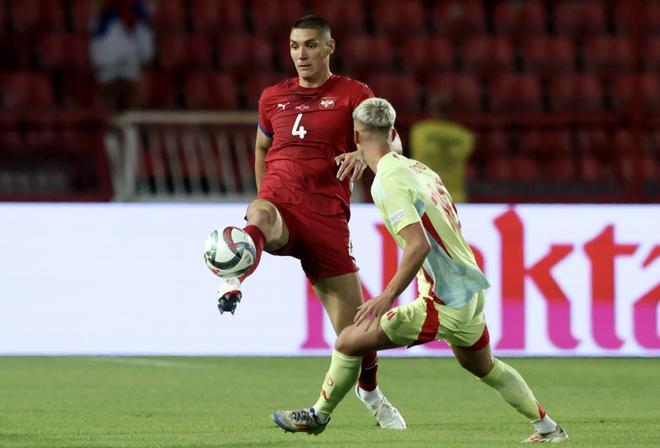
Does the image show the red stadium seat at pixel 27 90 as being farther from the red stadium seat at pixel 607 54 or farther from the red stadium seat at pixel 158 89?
the red stadium seat at pixel 607 54

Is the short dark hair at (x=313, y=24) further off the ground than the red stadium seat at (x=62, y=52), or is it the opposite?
the short dark hair at (x=313, y=24)

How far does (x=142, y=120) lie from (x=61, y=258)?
7.03 feet

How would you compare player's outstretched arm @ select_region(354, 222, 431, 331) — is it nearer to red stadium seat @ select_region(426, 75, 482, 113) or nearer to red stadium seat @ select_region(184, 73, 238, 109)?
red stadium seat @ select_region(184, 73, 238, 109)

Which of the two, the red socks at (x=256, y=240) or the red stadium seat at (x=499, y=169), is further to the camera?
the red stadium seat at (x=499, y=169)

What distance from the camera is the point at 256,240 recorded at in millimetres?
6863

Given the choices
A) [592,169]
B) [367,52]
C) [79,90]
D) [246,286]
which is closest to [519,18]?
[367,52]

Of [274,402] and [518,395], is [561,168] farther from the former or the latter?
[518,395]

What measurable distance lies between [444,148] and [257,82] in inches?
138

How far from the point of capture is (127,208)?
11.5 metres

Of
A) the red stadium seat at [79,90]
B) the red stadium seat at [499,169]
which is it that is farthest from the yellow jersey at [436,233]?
the red stadium seat at [79,90]

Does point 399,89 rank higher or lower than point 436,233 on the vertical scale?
lower

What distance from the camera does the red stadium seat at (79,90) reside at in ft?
49.3

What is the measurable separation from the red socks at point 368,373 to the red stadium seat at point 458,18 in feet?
32.9

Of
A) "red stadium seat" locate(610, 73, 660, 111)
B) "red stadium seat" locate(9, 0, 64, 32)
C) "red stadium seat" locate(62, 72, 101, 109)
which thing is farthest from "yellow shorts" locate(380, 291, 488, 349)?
"red stadium seat" locate(610, 73, 660, 111)
